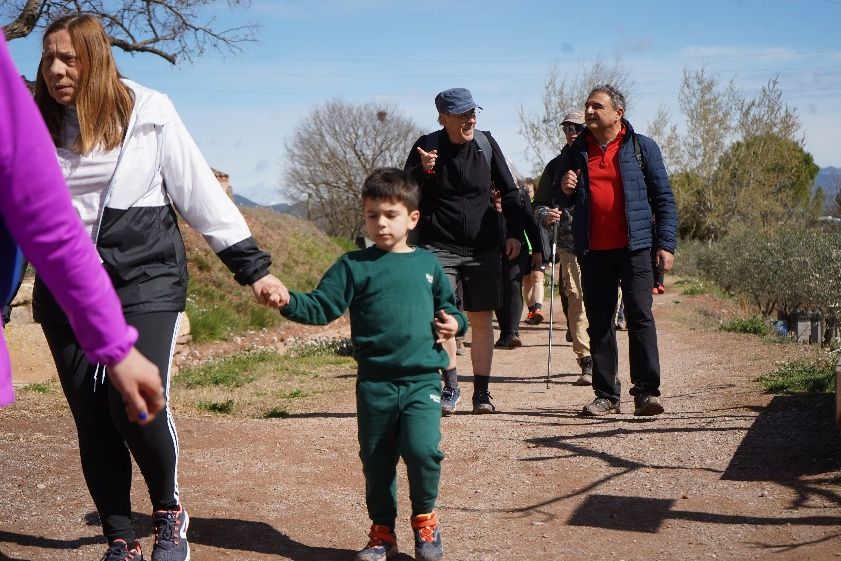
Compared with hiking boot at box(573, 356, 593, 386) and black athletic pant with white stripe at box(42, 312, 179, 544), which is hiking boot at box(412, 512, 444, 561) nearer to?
black athletic pant with white stripe at box(42, 312, 179, 544)

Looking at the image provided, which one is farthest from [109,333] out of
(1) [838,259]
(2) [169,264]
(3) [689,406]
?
(1) [838,259]

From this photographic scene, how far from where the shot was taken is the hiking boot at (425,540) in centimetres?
425

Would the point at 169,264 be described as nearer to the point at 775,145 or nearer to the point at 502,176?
the point at 502,176

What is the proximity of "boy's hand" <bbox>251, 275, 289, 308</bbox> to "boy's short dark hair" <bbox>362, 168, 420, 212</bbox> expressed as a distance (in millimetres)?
487

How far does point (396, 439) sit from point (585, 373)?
5.39 meters

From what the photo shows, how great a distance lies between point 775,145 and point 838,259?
27.7m

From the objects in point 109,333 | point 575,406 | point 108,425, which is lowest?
point 575,406

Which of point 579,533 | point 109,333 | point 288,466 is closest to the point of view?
point 109,333

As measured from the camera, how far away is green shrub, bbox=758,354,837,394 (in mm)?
7606

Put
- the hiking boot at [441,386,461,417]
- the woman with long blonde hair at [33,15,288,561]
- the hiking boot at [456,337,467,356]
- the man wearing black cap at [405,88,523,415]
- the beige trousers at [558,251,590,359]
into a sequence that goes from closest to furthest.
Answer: the woman with long blonde hair at [33,15,288,561], the man wearing black cap at [405,88,523,415], the hiking boot at [441,386,461,417], the beige trousers at [558,251,590,359], the hiking boot at [456,337,467,356]

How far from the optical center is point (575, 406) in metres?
8.08

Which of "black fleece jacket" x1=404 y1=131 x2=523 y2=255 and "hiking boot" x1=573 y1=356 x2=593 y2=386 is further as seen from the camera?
"hiking boot" x1=573 y1=356 x2=593 y2=386

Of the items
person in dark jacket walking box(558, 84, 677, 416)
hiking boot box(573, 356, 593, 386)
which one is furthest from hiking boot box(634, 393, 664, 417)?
hiking boot box(573, 356, 593, 386)

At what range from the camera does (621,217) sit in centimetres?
699
